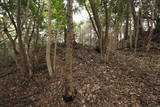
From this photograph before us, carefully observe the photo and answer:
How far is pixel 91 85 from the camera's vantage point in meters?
5.57

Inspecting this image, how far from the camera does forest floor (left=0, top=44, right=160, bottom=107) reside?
191 inches

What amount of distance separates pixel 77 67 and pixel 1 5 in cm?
438

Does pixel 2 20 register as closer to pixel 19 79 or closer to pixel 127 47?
pixel 19 79

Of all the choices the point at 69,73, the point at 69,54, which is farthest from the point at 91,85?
the point at 69,54

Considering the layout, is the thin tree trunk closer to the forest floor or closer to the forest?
the forest

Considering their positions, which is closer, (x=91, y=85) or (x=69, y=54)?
(x=69, y=54)

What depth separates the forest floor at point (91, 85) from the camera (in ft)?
15.9

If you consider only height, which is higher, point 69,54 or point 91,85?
point 69,54

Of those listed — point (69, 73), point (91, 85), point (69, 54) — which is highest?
point (69, 54)

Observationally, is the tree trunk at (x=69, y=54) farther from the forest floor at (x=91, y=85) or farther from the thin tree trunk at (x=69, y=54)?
the forest floor at (x=91, y=85)

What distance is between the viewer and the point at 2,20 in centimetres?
769

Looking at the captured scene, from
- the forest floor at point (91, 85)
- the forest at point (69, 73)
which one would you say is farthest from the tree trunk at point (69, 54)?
the forest floor at point (91, 85)

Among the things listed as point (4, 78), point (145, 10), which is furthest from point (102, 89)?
point (145, 10)

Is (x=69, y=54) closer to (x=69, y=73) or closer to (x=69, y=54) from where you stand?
(x=69, y=54)
